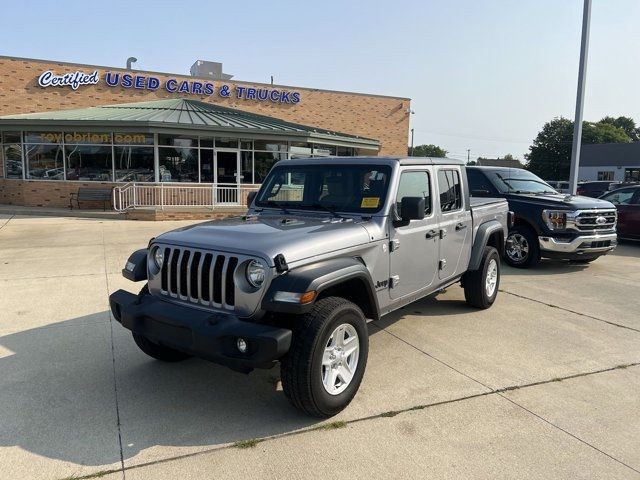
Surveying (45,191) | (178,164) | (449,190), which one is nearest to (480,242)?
(449,190)

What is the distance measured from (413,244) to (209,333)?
218 centimetres

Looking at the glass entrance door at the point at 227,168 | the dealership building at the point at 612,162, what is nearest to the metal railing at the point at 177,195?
the glass entrance door at the point at 227,168

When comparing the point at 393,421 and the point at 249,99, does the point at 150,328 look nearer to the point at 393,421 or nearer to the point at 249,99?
the point at 393,421

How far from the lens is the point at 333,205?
4.48 m

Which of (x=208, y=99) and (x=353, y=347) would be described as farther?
(x=208, y=99)

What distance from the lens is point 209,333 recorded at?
3.09m

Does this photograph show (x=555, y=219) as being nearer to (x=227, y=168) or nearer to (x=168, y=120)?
(x=168, y=120)

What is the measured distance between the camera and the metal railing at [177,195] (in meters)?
17.1

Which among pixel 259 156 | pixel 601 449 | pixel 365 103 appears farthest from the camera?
pixel 365 103

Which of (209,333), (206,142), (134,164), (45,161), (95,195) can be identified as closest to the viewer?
(209,333)

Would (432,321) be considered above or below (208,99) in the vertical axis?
below

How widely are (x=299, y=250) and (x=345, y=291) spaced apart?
70cm

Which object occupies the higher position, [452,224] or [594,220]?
[452,224]

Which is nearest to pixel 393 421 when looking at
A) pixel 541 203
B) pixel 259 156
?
pixel 541 203
